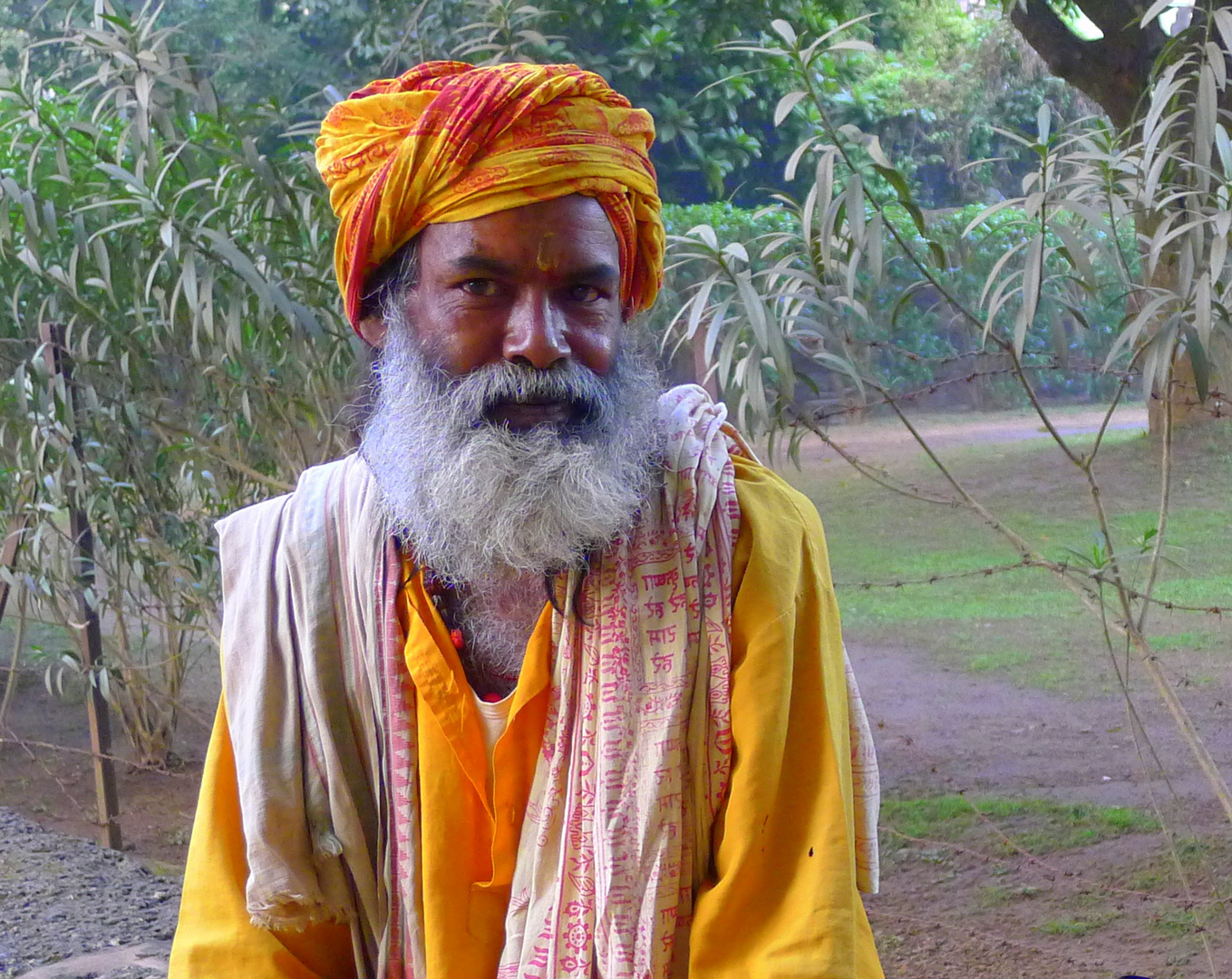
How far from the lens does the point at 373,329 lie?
176 cm

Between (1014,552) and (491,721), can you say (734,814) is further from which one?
(1014,552)

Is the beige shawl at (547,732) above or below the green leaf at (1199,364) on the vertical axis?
below

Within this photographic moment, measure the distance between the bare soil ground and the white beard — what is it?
6.08 ft

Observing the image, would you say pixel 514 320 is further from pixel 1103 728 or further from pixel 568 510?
pixel 1103 728

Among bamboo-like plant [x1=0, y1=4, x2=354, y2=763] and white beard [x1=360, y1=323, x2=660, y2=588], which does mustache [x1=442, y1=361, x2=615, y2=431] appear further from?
bamboo-like plant [x1=0, y1=4, x2=354, y2=763]

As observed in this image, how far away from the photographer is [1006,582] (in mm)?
4418

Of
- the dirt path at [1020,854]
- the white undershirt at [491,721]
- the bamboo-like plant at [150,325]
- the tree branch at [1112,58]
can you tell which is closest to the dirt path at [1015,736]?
the dirt path at [1020,854]

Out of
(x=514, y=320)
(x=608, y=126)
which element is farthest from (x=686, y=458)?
(x=608, y=126)

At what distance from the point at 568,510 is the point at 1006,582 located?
3242mm

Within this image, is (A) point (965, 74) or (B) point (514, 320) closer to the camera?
(B) point (514, 320)

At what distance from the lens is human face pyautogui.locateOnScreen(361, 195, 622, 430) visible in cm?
155

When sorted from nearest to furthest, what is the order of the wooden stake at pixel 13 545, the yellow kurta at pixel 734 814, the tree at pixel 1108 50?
the yellow kurta at pixel 734 814 → the tree at pixel 1108 50 → the wooden stake at pixel 13 545

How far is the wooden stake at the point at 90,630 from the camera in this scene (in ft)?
12.1

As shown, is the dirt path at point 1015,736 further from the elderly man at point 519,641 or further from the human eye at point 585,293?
the human eye at point 585,293
